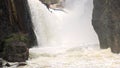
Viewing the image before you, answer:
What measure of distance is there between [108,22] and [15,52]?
16.4ft

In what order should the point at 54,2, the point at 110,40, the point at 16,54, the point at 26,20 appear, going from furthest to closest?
the point at 54,2 → the point at 26,20 → the point at 110,40 → the point at 16,54

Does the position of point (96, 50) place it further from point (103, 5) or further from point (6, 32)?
point (6, 32)

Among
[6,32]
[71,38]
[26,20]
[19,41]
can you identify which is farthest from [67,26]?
[19,41]

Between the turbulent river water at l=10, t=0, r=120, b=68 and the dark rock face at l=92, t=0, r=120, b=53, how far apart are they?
546mm

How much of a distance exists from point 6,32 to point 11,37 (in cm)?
179

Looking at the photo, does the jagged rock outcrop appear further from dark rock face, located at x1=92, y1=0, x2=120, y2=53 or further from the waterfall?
dark rock face, located at x1=92, y1=0, x2=120, y2=53

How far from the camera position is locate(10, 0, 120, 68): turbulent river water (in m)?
14.9

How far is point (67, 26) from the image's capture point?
2811 cm

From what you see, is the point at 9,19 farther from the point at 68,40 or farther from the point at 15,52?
the point at 68,40

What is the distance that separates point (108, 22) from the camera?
17203 mm

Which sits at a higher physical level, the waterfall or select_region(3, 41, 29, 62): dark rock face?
select_region(3, 41, 29, 62): dark rock face

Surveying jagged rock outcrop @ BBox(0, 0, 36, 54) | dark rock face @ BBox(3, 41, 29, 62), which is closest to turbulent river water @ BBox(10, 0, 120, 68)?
dark rock face @ BBox(3, 41, 29, 62)

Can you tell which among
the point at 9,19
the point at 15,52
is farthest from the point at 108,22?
the point at 9,19

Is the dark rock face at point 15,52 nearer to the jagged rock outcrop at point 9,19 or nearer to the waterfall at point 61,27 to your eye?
the jagged rock outcrop at point 9,19
